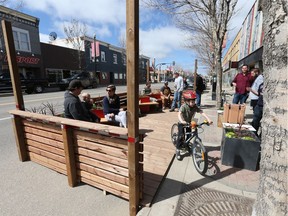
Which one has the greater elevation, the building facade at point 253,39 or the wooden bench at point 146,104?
the building facade at point 253,39

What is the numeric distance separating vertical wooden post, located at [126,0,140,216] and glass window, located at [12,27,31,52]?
24.5 meters

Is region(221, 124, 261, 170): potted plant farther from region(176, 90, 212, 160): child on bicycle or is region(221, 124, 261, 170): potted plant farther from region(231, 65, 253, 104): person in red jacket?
region(231, 65, 253, 104): person in red jacket

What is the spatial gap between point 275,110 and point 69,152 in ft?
8.93

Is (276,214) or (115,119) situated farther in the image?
(115,119)

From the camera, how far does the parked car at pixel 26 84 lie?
15.8 metres

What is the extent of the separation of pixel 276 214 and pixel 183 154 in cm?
275

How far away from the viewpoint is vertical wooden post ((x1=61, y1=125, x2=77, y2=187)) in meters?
2.85

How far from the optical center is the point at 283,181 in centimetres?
138

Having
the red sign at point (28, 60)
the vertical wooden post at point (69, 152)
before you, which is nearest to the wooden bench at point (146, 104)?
the vertical wooden post at point (69, 152)

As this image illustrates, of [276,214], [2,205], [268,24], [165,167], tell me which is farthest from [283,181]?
[2,205]

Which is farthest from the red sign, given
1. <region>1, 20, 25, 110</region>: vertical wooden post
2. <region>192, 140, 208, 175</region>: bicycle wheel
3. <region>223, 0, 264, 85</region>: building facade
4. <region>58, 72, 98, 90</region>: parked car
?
<region>192, 140, 208, 175</region>: bicycle wheel

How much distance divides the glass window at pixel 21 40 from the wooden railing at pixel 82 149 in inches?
890

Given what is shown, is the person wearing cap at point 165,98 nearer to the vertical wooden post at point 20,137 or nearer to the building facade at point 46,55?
the vertical wooden post at point 20,137

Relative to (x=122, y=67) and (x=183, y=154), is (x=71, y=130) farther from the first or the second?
(x=122, y=67)
